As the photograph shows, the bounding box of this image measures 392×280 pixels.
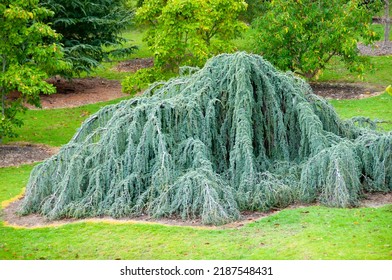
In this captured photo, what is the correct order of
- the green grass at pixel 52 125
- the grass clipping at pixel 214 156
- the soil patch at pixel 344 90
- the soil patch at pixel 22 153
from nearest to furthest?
1. the grass clipping at pixel 214 156
2. the soil patch at pixel 22 153
3. the green grass at pixel 52 125
4. the soil patch at pixel 344 90

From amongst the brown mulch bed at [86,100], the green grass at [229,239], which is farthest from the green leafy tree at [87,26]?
the green grass at [229,239]

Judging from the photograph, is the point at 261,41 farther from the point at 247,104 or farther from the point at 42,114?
the point at 247,104

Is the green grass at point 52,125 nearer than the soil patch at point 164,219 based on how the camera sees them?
No

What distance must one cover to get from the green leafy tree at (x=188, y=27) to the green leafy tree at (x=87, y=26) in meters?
1.39

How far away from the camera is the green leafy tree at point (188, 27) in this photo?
18375mm

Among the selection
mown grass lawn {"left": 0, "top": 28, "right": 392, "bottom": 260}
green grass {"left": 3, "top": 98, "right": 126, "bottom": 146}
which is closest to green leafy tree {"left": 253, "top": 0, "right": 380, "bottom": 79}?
green grass {"left": 3, "top": 98, "right": 126, "bottom": 146}

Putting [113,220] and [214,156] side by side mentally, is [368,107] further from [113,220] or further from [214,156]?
[113,220]

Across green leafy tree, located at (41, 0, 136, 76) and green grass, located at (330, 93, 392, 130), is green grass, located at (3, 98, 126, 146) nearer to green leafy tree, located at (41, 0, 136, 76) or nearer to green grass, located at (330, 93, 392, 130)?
green leafy tree, located at (41, 0, 136, 76)

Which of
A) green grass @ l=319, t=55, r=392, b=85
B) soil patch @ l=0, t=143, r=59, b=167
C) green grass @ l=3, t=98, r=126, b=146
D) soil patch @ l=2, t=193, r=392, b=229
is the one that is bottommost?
soil patch @ l=2, t=193, r=392, b=229

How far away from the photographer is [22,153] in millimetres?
15586

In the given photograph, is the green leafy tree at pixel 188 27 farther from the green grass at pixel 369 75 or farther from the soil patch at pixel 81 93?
the green grass at pixel 369 75

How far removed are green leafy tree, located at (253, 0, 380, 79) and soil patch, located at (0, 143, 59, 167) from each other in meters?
7.08

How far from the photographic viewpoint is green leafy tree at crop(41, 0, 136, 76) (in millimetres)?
19859

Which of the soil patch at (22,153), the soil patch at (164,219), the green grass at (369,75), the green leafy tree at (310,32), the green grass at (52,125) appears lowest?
the soil patch at (164,219)
